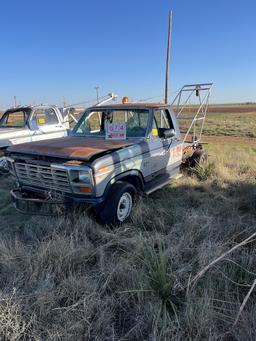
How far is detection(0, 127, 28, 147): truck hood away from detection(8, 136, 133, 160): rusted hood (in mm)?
3452

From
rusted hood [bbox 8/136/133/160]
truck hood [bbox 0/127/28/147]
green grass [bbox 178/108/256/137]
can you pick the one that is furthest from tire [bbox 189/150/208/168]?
green grass [bbox 178/108/256/137]

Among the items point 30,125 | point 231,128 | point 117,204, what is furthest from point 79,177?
point 231,128

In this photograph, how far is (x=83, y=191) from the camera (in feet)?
13.1

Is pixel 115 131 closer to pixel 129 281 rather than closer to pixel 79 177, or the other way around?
pixel 79 177

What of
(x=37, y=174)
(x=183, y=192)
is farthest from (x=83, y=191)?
(x=183, y=192)

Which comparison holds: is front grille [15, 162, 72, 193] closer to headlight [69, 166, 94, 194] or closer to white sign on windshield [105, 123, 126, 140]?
headlight [69, 166, 94, 194]

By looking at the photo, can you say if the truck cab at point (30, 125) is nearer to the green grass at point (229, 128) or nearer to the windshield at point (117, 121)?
the windshield at point (117, 121)

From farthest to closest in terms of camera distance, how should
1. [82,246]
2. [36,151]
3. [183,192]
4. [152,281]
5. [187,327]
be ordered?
[183,192] < [36,151] < [82,246] < [152,281] < [187,327]

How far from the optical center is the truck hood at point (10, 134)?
789 cm

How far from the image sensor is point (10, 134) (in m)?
8.04

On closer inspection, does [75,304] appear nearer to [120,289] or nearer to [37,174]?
[120,289]

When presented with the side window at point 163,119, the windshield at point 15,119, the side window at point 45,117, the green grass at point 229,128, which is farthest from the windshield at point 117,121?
the green grass at point 229,128

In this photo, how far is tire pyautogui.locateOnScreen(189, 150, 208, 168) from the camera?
288 inches

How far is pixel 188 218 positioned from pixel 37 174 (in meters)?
2.32
